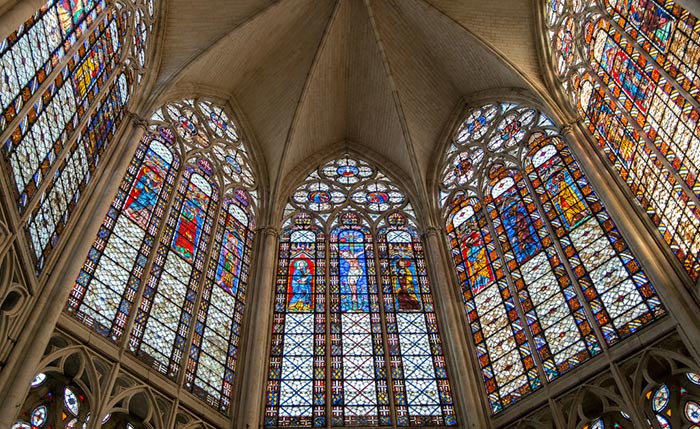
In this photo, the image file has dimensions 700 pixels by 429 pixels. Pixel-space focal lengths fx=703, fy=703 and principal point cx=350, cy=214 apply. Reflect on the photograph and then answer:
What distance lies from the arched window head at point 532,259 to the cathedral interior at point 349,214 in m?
0.05

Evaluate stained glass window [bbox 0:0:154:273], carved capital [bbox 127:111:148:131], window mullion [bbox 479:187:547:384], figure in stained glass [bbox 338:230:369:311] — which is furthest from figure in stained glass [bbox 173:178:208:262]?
window mullion [bbox 479:187:547:384]

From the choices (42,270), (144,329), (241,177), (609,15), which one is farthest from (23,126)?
(609,15)

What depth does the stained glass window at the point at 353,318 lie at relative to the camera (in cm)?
1337

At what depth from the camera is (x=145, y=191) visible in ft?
46.6

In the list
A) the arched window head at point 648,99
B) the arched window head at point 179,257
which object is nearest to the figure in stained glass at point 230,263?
the arched window head at point 179,257

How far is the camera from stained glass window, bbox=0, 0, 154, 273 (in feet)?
30.3

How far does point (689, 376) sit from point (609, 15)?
697 centimetres

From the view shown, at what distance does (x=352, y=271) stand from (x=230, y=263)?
286 cm

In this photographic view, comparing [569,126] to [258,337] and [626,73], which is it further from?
[258,337]

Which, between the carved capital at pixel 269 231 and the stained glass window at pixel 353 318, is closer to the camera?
the stained glass window at pixel 353 318

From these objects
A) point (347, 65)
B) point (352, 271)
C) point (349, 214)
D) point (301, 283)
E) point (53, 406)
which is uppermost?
point (347, 65)

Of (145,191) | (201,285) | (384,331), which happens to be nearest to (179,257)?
(201,285)

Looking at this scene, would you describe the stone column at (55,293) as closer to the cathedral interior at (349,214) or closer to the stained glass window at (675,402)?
the cathedral interior at (349,214)

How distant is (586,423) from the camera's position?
11.4 meters
